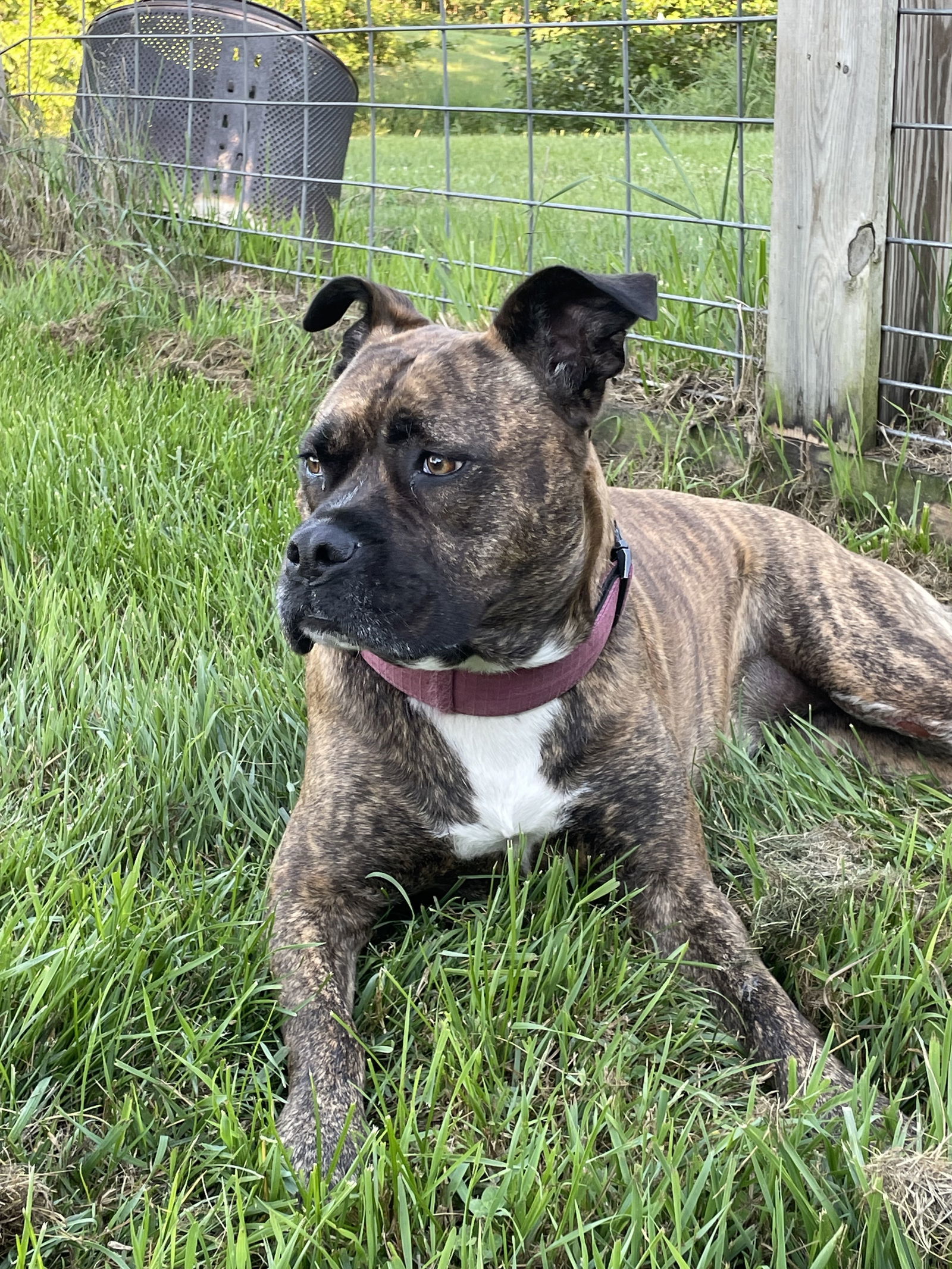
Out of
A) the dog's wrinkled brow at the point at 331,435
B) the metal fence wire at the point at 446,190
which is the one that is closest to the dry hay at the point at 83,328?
the metal fence wire at the point at 446,190

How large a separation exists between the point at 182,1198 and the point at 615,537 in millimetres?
1657

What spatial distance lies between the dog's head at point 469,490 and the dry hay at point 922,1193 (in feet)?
3.87

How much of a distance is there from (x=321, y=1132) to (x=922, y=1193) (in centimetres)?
90

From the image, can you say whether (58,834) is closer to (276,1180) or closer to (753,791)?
(276,1180)

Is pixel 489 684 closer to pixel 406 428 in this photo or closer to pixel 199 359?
pixel 406 428

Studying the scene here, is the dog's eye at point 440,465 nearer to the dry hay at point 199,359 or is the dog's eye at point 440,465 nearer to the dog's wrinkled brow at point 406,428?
the dog's wrinkled brow at point 406,428

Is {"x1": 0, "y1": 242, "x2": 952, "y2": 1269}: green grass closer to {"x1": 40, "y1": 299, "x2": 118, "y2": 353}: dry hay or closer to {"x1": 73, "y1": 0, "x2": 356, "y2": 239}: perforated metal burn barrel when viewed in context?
{"x1": 40, "y1": 299, "x2": 118, "y2": 353}: dry hay

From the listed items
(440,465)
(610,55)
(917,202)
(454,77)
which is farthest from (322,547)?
(454,77)

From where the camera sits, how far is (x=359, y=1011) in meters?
2.42

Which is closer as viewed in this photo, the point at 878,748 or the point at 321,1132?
the point at 321,1132

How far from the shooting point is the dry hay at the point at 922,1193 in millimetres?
1721

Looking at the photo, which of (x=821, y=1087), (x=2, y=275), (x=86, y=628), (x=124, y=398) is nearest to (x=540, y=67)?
(x=2, y=275)

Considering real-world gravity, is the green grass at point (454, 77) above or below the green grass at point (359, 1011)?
above

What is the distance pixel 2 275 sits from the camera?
21.0 ft
